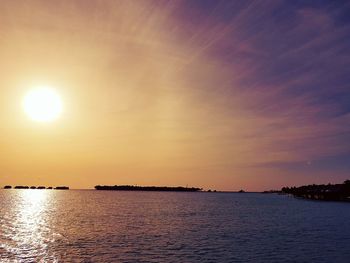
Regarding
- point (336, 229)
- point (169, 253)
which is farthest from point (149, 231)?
point (336, 229)

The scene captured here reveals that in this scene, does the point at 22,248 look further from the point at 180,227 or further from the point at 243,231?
the point at 243,231

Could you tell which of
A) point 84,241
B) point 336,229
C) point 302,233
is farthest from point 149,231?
point 336,229

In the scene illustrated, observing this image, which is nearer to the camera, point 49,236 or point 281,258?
point 281,258

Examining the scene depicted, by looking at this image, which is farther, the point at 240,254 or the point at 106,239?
the point at 106,239

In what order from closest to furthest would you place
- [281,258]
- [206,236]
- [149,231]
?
1. [281,258]
2. [206,236]
3. [149,231]

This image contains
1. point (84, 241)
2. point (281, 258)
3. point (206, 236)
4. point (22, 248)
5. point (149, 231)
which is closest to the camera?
point (281, 258)

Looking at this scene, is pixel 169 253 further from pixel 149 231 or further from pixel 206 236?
pixel 149 231

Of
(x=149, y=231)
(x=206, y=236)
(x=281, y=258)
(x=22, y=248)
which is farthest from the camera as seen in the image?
(x=149, y=231)

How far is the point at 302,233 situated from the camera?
206ft

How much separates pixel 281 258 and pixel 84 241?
2679cm

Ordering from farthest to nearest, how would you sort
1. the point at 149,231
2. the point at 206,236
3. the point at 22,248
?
the point at 149,231 < the point at 206,236 < the point at 22,248

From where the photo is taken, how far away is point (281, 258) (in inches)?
1606

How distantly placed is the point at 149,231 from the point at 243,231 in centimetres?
1660

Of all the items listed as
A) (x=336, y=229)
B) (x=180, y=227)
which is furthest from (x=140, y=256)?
(x=336, y=229)
